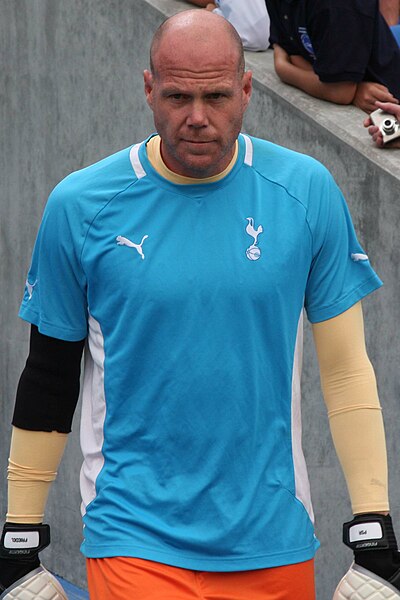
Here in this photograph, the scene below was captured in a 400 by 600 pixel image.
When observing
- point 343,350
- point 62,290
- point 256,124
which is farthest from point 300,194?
point 256,124

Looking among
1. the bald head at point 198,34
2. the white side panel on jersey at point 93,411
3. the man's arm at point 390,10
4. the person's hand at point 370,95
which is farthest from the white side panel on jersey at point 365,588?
the man's arm at point 390,10

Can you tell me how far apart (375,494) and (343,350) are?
1.14 feet

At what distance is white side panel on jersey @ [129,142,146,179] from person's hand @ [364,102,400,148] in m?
2.03

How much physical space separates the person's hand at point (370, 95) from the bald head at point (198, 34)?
94.8 inches

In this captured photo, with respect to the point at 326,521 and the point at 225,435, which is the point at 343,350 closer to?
the point at 225,435

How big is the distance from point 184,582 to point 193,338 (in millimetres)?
541

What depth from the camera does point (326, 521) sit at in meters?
5.81

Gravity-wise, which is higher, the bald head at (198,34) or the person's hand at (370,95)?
the bald head at (198,34)

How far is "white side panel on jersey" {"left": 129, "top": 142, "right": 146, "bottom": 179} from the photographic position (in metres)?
3.47

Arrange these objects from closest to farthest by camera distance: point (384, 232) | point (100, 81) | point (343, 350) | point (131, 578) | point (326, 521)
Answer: point (131, 578), point (343, 350), point (384, 232), point (326, 521), point (100, 81)

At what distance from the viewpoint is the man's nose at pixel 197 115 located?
3.27 metres

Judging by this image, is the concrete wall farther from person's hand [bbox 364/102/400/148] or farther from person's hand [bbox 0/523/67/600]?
person's hand [bbox 0/523/67/600]

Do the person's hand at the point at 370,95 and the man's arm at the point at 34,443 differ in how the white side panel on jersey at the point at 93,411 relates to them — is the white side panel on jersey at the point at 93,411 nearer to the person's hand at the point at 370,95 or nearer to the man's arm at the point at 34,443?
the man's arm at the point at 34,443

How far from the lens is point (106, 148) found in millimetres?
6703
